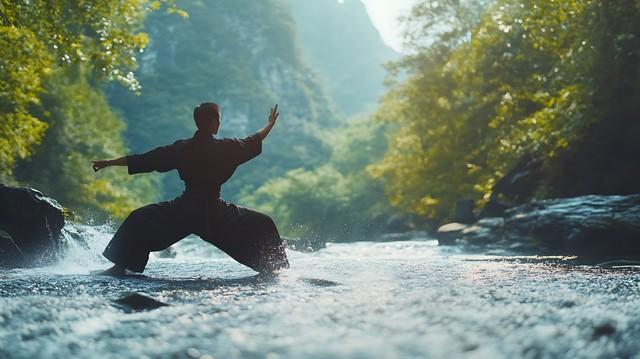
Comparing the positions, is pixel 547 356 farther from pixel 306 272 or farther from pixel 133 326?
pixel 306 272

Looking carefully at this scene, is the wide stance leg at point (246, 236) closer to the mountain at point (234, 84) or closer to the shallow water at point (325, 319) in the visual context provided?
the shallow water at point (325, 319)

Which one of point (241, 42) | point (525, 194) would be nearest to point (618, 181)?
point (525, 194)

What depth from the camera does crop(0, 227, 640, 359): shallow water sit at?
101 inches

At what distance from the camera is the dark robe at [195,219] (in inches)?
232

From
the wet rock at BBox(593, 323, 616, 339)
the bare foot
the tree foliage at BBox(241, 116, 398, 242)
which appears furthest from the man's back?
the tree foliage at BBox(241, 116, 398, 242)

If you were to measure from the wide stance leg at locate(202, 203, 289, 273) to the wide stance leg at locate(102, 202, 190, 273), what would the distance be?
35cm

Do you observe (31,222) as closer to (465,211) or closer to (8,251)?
(8,251)

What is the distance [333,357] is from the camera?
245 centimetres

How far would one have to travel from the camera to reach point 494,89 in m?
25.9

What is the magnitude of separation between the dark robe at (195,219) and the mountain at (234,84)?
84111 millimetres

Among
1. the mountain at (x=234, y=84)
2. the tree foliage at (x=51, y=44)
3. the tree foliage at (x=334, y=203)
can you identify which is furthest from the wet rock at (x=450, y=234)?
the mountain at (x=234, y=84)

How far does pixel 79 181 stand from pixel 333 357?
26862 millimetres

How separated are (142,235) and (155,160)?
0.77m

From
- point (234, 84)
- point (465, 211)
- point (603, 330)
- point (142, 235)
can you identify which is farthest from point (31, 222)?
point (234, 84)
